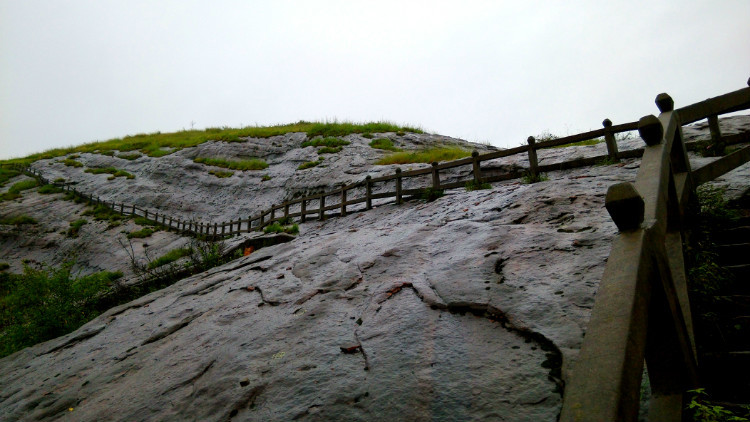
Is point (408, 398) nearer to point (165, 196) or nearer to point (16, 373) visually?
point (16, 373)

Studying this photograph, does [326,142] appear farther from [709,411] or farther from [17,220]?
[709,411]

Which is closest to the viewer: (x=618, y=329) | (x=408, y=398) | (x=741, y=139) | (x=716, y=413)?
(x=618, y=329)

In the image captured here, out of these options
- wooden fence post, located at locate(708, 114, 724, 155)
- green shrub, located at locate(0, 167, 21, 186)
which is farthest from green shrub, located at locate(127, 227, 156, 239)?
wooden fence post, located at locate(708, 114, 724, 155)

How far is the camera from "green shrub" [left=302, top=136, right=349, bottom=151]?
3048 cm

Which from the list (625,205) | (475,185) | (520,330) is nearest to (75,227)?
(475,185)

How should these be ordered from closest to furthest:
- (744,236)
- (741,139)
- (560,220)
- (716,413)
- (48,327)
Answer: (716,413) < (744,236) < (560,220) < (741,139) < (48,327)

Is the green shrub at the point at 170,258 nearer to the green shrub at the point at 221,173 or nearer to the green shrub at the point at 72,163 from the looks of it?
the green shrub at the point at 221,173

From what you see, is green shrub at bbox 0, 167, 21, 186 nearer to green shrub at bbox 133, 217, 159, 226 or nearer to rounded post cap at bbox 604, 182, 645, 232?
green shrub at bbox 133, 217, 159, 226

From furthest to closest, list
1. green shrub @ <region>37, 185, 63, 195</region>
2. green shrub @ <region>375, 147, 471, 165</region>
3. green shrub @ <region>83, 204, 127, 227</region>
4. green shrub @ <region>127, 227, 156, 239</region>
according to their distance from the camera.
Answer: green shrub @ <region>37, 185, 63, 195</region>
green shrub @ <region>83, 204, 127, 227</region>
green shrub @ <region>127, 227, 156, 239</region>
green shrub @ <region>375, 147, 471, 165</region>

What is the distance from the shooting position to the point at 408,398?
3535 mm

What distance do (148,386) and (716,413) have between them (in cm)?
658

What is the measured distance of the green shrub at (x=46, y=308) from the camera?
11.8 m

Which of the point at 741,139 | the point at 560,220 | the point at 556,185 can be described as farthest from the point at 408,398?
the point at 741,139

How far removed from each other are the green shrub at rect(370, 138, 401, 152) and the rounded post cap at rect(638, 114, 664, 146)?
2476 centimetres
